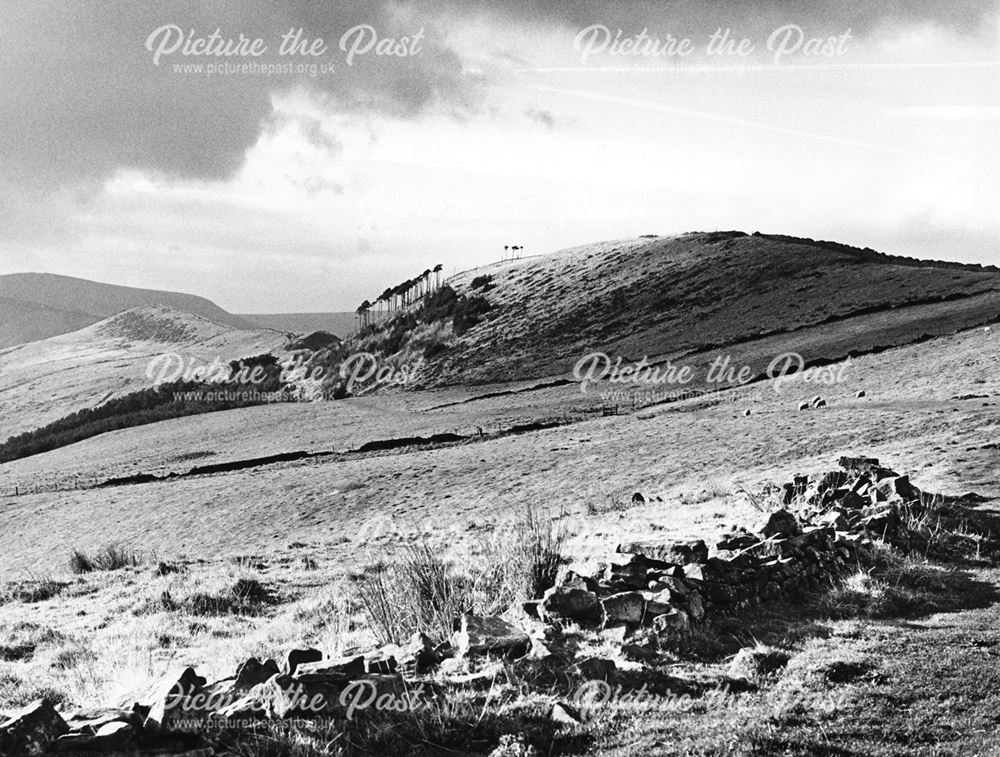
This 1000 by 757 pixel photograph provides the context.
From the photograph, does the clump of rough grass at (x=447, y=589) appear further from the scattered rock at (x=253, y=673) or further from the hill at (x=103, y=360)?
the hill at (x=103, y=360)

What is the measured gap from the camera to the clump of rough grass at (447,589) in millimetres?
9523

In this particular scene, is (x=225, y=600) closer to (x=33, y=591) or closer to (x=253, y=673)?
(x=33, y=591)

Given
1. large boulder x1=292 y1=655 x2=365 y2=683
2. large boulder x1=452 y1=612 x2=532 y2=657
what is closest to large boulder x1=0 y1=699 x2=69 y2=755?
large boulder x1=292 y1=655 x2=365 y2=683

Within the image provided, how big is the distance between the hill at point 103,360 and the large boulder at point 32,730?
115 metres

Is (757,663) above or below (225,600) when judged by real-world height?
above

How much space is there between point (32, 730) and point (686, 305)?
73181 millimetres

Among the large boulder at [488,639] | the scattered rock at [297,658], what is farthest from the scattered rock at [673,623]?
the scattered rock at [297,658]

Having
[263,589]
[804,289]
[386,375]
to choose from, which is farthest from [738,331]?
[263,589]

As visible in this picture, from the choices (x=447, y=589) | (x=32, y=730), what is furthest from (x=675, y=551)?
(x=32, y=730)

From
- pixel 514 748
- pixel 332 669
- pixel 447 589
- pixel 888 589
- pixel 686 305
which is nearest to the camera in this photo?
pixel 514 748

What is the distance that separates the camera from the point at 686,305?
75500mm

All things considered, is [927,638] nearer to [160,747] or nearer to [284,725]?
[284,725]

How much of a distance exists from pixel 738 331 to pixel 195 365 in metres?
87.5

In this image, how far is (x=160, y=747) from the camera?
590cm
